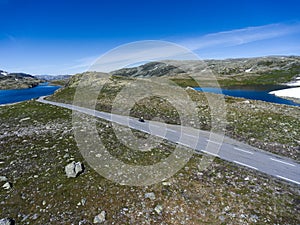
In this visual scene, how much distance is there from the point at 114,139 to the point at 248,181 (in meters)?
12.5

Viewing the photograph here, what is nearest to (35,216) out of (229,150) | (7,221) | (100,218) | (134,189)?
(7,221)

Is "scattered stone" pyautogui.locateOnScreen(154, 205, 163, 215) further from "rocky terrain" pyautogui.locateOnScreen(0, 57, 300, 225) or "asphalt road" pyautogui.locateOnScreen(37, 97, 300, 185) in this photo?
"asphalt road" pyautogui.locateOnScreen(37, 97, 300, 185)

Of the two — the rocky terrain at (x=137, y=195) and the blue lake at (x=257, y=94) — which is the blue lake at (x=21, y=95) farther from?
the blue lake at (x=257, y=94)

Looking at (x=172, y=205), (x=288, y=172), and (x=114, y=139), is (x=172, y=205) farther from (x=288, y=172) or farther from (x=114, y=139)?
(x=114, y=139)

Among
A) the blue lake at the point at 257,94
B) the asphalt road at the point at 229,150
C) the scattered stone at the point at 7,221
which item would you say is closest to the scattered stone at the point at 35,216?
the scattered stone at the point at 7,221

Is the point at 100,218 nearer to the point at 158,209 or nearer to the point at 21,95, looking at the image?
the point at 158,209

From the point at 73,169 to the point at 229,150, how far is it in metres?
13.2

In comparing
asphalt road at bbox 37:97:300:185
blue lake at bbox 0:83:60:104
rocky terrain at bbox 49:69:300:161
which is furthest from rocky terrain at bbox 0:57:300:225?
blue lake at bbox 0:83:60:104

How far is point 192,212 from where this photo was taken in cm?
988

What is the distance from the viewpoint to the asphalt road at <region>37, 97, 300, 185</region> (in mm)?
13952

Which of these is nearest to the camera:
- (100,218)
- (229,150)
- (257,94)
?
(100,218)

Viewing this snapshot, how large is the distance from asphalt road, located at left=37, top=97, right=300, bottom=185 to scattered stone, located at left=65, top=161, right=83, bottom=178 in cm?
959

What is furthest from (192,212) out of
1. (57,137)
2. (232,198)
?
(57,137)

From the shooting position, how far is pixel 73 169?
44.2 ft
